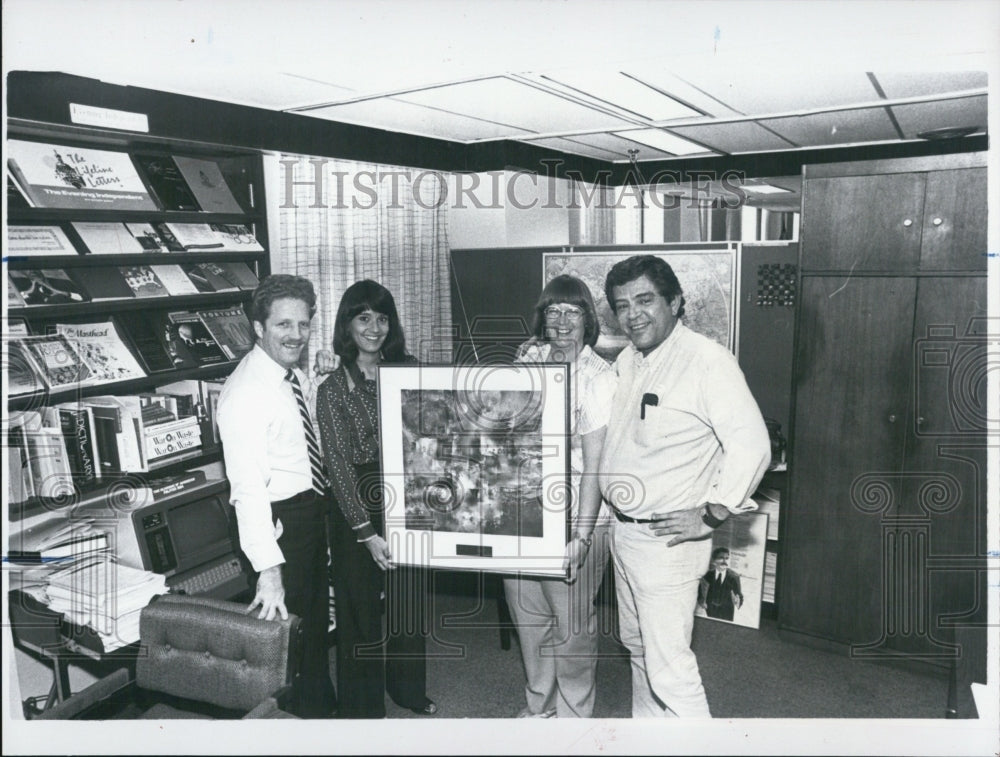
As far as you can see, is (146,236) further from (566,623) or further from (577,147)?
(566,623)

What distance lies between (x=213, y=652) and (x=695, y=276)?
2272 millimetres

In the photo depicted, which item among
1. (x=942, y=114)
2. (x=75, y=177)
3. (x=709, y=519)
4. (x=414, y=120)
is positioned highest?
(x=942, y=114)

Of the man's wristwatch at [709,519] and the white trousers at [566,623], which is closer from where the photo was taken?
the man's wristwatch at [709,519]

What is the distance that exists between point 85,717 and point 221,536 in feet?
2.43

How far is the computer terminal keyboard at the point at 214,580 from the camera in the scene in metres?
2.31

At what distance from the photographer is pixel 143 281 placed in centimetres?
226

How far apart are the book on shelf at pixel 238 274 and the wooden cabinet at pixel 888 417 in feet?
6.82

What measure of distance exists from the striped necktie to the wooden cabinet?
1.89m

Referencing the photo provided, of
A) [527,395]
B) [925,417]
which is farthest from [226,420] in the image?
[925,417]

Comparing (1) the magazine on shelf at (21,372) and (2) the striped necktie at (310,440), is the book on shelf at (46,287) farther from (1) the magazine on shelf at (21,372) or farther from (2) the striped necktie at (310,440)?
(2) the striped necktie at (310,440)

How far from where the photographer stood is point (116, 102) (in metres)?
2.00

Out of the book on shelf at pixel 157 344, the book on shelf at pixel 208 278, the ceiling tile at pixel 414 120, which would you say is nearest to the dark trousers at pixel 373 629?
the book on shelf at pixel 157 344

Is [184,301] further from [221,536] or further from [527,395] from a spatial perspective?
[527,395]

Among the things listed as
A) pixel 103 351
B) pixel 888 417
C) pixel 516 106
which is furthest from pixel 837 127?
pixel 103 351
